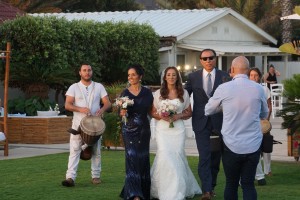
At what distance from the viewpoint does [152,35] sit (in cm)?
3045

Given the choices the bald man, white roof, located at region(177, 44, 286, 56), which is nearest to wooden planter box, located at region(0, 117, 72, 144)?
the bald man


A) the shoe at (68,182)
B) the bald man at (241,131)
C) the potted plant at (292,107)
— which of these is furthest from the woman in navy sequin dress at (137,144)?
the potted plant at (292,107)

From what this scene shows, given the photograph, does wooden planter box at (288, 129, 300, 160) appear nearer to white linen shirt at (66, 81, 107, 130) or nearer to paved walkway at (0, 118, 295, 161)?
paved walkway at (0, 118, 295, 161)

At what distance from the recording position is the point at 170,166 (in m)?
11.9

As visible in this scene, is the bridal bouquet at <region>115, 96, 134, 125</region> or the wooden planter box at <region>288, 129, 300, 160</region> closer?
the bridal bouquet at <region>115, 96, 134, 125</region>

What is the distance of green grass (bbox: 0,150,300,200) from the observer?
12500mm

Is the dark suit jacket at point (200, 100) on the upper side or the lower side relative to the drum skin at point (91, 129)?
upper

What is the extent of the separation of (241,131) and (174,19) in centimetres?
2580

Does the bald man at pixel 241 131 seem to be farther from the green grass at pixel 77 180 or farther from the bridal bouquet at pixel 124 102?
the green grass at pixel 77 180

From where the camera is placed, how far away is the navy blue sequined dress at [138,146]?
12.1 metres

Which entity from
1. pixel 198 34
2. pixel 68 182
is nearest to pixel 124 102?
pixel 68 182

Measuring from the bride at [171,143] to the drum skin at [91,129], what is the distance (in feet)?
4.04

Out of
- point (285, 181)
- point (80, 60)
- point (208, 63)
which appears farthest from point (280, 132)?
point (208, 63)

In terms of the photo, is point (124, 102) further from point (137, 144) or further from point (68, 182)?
point (68, 182)
